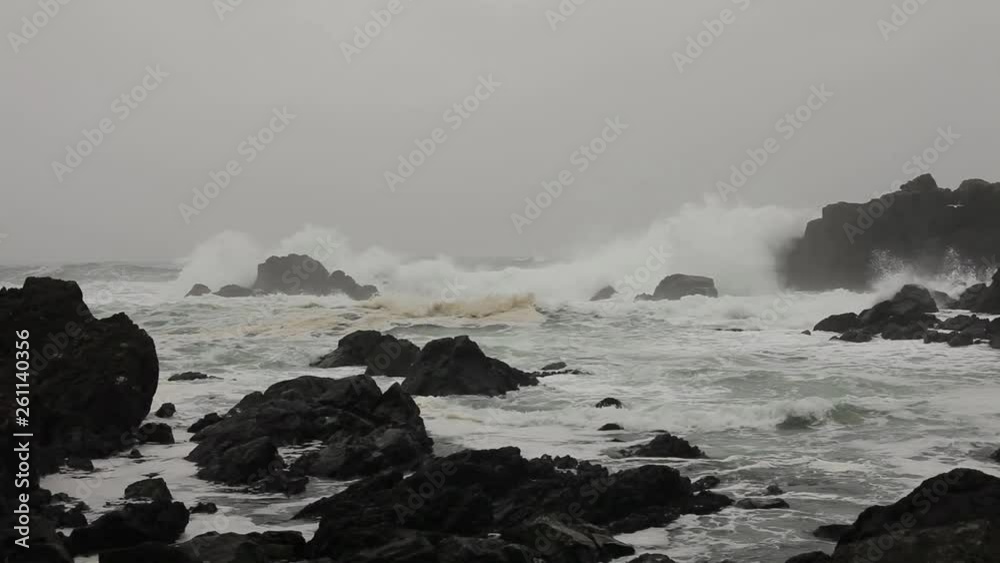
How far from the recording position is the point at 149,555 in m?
6.28

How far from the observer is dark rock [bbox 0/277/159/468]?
11.1 m

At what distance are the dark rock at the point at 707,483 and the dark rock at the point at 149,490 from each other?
5673 millimetres

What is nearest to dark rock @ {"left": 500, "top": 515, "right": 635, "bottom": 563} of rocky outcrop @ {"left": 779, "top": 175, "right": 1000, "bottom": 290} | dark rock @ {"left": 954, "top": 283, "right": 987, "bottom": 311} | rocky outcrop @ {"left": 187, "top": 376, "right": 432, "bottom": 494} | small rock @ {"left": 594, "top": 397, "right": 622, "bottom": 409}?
rocky outcrop @ {"left": 187, "top": 376, "right": 432, "bottom": 494}

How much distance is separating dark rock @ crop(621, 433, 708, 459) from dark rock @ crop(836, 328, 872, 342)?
15.4m

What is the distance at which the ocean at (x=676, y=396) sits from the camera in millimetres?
9023

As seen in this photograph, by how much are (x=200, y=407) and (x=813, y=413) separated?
34.3ft

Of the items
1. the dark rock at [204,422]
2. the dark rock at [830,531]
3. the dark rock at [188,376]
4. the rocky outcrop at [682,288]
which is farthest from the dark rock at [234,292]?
the dark rock at [830,531]

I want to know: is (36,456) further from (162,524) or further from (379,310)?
(379,310)

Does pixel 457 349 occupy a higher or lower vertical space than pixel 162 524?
higher

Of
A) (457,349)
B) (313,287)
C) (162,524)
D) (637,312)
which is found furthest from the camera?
(313,287)

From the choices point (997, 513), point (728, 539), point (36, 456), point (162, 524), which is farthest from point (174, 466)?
point (997, 513)

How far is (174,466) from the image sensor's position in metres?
10.7

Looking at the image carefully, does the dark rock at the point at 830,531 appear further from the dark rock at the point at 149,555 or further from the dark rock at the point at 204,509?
the dark rock at the point at 204,509

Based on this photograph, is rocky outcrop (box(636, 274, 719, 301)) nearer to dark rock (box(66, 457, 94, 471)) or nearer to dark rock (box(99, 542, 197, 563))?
dark rock (box(66, 457, 94, 471))
